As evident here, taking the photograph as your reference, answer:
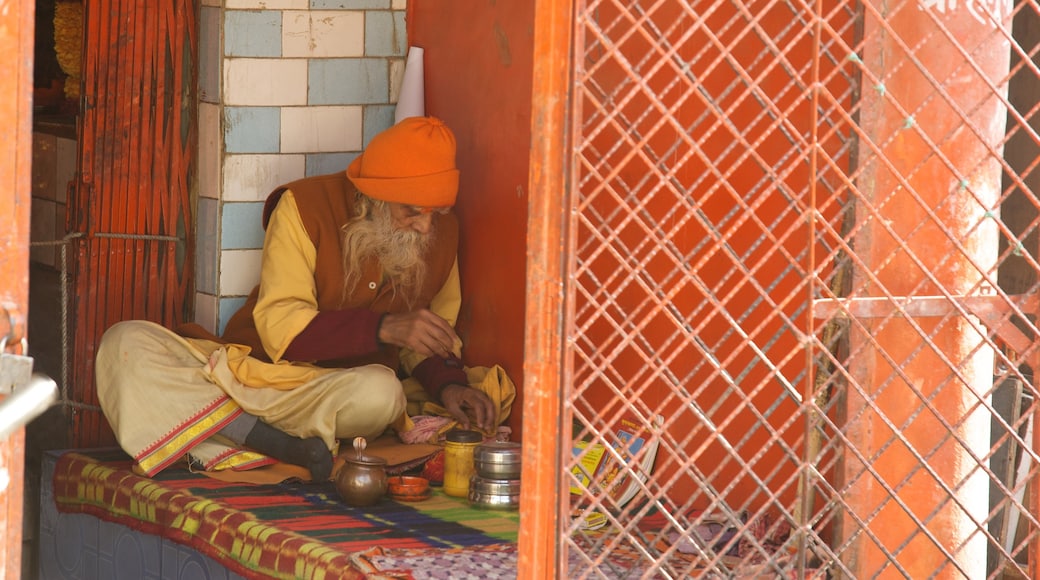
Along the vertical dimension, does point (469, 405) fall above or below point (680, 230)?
below

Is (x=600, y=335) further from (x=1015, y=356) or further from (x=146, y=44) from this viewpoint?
(x=146, y=44)

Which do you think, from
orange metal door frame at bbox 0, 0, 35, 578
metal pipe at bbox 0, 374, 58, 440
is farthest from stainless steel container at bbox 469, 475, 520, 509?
metal pipe at bbox 0, 374, 58, 440

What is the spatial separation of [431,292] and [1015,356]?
2576mm

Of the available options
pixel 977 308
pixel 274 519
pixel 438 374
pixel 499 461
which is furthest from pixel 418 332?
pixel 977 308

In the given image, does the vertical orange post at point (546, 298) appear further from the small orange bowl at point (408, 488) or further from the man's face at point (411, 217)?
the man's face at point (411, 217)

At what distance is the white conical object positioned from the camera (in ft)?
19.0

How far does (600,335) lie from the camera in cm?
515

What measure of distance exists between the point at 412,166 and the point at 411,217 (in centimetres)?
24

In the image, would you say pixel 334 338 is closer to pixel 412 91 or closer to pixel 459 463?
pixel 459 463

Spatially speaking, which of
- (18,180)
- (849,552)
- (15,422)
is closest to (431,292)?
(849,552)

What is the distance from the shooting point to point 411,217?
17.4 ft

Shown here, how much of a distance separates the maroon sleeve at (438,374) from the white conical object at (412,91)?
40.7 inches

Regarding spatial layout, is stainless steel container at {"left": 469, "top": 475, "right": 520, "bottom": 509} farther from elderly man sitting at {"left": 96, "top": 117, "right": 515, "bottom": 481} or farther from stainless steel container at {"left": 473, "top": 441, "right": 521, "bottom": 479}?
elderly man sitting at {"left": 96, "top": 117, "right": 515, "bottom": 481}

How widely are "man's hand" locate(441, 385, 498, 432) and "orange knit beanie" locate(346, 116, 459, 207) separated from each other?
71cm
